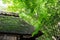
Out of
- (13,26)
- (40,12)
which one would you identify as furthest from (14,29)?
(40,12)

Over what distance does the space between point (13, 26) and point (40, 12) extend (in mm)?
1314

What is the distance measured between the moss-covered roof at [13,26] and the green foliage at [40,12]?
1.13 feet

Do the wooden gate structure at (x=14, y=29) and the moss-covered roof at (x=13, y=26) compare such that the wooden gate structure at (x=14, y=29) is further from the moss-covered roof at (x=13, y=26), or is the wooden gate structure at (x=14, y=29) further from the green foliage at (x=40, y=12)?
the green foliage at (x=40, y=12)

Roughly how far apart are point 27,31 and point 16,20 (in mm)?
1337

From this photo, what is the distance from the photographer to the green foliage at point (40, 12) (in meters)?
7.66

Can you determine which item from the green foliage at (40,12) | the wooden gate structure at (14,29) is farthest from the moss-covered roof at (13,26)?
the green foliage at (40,12)

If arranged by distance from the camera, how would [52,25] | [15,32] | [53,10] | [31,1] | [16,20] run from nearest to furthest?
1. [31,1]
2. [15,32]
3. [16,20]
4. [53,10]
5. [52,25]

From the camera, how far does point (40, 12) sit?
805 centimetres

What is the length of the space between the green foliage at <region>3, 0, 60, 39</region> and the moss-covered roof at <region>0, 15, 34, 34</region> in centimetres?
35

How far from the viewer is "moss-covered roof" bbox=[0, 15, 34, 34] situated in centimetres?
798

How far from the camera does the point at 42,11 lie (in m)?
8.06

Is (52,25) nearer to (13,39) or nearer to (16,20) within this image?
(16,20)

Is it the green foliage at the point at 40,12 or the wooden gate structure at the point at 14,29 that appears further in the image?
the wooden gate structure at the point at 14,29

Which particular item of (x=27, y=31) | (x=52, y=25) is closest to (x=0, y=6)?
(x=52, y=25)
